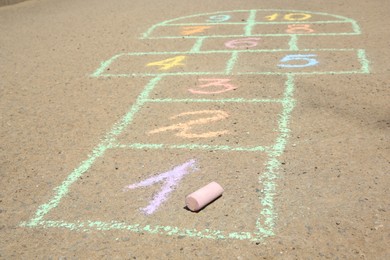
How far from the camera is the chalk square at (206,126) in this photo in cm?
576

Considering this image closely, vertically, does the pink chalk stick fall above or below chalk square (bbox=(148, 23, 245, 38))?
above

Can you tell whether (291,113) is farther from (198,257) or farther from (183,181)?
(198,257)

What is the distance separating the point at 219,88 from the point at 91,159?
237cm

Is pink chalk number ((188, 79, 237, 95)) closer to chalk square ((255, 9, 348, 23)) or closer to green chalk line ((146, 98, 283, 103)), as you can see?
green chalk line ((146, 98, 283, 103))

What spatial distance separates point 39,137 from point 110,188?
1678mm

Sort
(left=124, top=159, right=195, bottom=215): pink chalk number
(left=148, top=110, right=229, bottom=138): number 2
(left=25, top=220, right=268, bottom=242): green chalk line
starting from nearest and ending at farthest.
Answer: (left=25, top=220, right=268, bottom=242): green chalk line
(left=124, top=159, right=195, bottom=215): pink chalk number
(left=148, top=110, right=229, bottom=138): number 2

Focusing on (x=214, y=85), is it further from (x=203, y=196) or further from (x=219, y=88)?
(x=203, y=196)

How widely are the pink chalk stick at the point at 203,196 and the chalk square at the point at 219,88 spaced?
2.34 m

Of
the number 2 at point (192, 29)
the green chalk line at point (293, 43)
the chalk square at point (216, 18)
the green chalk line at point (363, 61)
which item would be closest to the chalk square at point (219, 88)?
the green chalk line at point (363, 61)

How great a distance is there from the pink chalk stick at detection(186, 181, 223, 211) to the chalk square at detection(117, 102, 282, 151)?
3.32 ft

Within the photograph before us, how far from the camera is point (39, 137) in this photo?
245 inches

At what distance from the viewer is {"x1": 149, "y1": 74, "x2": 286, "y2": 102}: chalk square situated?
22.6 ft

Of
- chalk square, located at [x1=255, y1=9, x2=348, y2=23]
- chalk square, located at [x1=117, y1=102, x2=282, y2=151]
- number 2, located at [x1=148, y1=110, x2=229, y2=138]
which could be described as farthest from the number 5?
chalk square, located at [x1=255, y1=9, x2=348, y2=23]

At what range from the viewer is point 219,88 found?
23.7 feet
